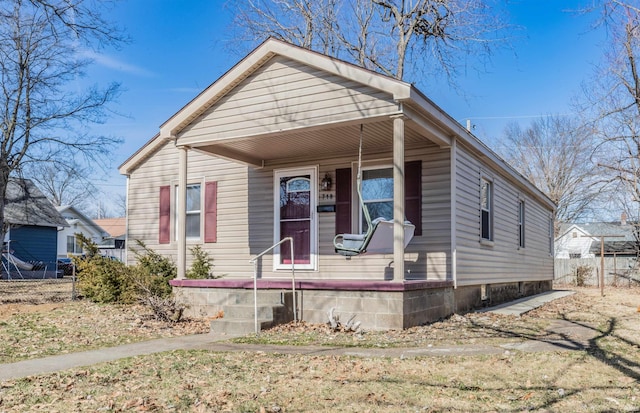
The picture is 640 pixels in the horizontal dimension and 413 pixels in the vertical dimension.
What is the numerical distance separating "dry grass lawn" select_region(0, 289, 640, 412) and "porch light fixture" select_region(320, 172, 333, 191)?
451 cm

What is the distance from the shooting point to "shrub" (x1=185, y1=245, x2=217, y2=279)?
10977 mm

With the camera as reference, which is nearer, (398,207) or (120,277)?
(398,207)

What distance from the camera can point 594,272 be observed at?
85.7 feet

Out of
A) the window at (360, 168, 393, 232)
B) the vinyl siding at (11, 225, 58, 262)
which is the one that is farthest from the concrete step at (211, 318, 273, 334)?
the vinyl siding at (11, 225, 58, 262)

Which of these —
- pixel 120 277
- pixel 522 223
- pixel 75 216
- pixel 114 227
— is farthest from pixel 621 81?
pixel 114 227

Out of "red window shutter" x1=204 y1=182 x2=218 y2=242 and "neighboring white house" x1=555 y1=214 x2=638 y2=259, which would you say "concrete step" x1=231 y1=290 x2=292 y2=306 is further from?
"neighboring white house" x1=555 y1=214 x2=638 y2=259

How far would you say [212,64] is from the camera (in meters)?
21.0

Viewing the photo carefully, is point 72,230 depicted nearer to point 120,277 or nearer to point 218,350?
point 120,277

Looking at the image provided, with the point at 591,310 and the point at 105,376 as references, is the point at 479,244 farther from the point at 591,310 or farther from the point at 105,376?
the point at 105,376

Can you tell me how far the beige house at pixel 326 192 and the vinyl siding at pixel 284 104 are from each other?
0.02 metres

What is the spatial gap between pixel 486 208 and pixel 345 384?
25.6 feet

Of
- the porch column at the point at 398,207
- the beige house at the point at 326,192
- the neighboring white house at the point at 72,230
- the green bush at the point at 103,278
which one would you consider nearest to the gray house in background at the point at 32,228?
the neighboring white house at the point at 72,230

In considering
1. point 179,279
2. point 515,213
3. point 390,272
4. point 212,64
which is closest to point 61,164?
point 212,64

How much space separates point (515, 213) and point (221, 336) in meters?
9.02
